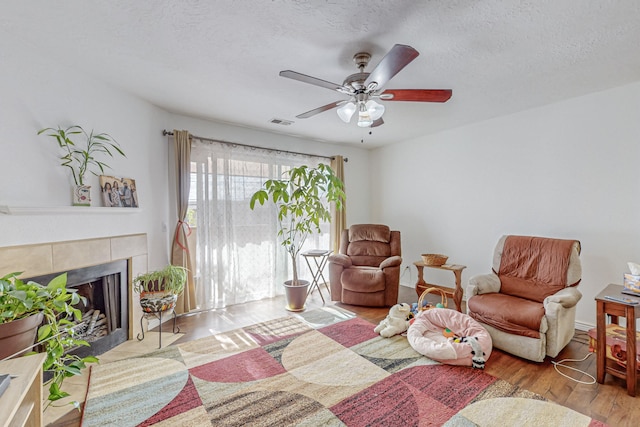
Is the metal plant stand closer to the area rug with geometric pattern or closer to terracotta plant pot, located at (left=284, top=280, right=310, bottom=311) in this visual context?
the area rug with geometric pattern

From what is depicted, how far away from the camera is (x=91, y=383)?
2.05 metres

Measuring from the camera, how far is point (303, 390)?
6.51 ft

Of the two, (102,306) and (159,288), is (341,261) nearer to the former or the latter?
(159,288)

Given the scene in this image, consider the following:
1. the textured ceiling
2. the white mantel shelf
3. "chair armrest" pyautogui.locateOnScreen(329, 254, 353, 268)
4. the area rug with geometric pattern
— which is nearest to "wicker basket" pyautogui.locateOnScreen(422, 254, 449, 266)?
"chair armrest" pyautogui.locateOnScreen(329, 254, 353, 268)

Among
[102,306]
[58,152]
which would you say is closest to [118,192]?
[58,152]

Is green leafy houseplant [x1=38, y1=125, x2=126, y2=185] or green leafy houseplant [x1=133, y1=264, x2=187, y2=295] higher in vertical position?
green leafy houseplant [x1=38, y1=125, x2=126, y2=185]

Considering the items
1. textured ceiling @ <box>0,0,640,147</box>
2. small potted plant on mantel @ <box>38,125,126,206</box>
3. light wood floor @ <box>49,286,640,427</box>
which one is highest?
textured ceiling @ <box>0,0,640,147</box>

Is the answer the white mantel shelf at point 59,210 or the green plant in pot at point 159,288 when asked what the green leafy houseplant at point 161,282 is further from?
the white mantel shelf at point 59,210

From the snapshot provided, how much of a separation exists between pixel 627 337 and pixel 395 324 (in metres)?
1.65

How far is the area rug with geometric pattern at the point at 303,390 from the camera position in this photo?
1.71 m

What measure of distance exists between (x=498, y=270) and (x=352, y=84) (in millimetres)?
2517

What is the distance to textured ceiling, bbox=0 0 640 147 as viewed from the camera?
163 cm

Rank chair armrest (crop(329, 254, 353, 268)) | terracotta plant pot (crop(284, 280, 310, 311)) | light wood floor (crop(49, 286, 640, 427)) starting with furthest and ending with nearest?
1. chair armrest (crop(329, 254, 353, 268))
2. terracotta plant pot (crop(284, 280, 310, 311))
3. light wood floor (crop(49, 286, 640, 427))

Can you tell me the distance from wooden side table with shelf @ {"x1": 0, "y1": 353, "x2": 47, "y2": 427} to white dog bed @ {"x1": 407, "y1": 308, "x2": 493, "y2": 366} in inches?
Result: 95.0
